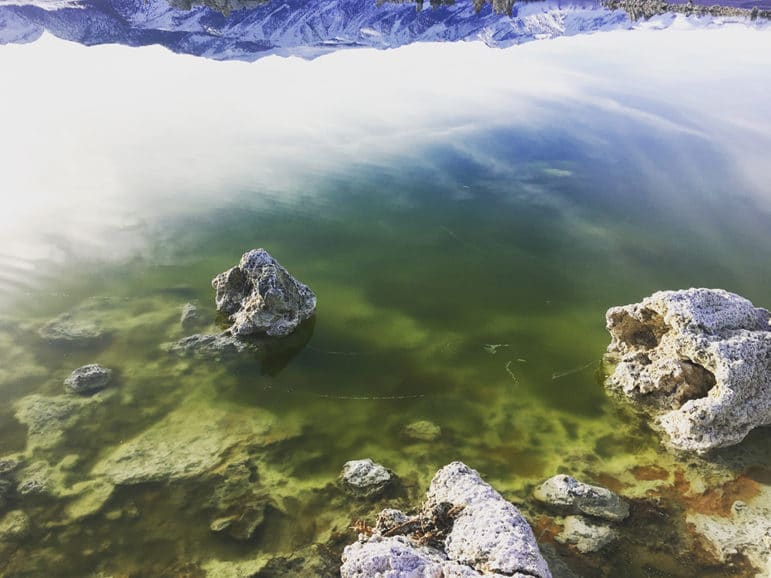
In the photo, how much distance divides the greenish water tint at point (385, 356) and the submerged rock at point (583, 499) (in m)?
0.21

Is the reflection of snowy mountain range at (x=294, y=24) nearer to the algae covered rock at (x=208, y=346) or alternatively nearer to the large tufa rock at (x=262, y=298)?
the large tufa rock at (x=262, y=298)

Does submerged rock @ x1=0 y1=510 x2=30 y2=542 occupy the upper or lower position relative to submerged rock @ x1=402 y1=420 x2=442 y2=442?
upper

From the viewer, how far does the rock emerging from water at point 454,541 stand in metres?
5.03

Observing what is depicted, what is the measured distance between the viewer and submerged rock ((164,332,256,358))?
1016 cm

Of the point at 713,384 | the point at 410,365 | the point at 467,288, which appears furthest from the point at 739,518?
the point at 467,288

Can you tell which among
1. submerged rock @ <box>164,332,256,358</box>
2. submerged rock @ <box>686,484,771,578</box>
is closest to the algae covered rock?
submerged rock @ <box>164,332,256,358</box>

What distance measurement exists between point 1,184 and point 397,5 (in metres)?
26.1

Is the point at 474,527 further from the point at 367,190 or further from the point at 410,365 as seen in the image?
the point at 367,190

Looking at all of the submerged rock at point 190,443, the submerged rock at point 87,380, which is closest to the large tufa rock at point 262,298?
the submerged rock at point 190,443

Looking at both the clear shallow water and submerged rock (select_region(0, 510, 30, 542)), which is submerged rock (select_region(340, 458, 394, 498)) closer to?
the clear shallow water

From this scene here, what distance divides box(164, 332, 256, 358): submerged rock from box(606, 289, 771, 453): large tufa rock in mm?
7278

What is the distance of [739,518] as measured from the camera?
696 centimetres

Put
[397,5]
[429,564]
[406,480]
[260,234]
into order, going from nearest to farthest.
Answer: [429,564] < [406,480] < [260,234] < [397,5]

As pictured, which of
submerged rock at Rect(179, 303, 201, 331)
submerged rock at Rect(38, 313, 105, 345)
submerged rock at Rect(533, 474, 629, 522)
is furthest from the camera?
submerged rock at Rect(179, 303, 201, 331)
